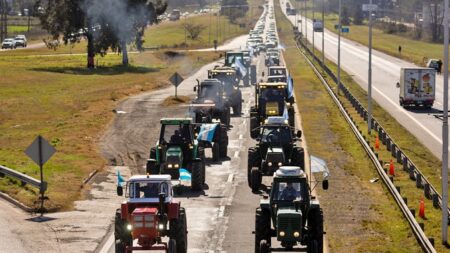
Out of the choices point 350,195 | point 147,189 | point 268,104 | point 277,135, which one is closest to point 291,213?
point 147,189

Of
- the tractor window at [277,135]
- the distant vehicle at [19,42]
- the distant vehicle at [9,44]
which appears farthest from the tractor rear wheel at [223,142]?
the distant vehicle at [19,42]

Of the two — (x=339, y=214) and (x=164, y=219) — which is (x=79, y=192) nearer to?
(x=339, y=214)

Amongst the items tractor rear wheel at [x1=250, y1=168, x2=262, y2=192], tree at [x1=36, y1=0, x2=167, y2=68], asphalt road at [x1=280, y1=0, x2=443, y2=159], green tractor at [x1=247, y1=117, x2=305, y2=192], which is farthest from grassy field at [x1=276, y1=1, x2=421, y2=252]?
tree at [x1=36, y1=0, x2=167, y2=68]

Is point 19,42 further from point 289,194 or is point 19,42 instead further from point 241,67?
point 289,194

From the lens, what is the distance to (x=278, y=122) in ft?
120

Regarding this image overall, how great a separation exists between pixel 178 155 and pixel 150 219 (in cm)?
1125

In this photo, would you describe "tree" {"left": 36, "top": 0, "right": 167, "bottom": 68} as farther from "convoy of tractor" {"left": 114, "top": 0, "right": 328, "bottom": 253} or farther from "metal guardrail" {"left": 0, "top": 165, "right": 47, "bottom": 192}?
"metal guardrail" {"left": 0, "top": 165, "right": 47, "bottom": 192}

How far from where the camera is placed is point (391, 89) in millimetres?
87688

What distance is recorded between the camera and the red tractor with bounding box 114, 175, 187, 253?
2228 centimetres

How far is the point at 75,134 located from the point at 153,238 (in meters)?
30.1

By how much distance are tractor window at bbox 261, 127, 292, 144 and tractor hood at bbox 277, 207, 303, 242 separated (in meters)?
13.6

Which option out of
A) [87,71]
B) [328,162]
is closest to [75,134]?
[328,162]

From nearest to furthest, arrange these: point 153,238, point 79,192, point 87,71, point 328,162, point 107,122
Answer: point 153,238
point 79,192
point 328,162
point 107,122
point 87,71

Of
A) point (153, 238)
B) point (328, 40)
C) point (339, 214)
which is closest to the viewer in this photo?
point (153, 238)
